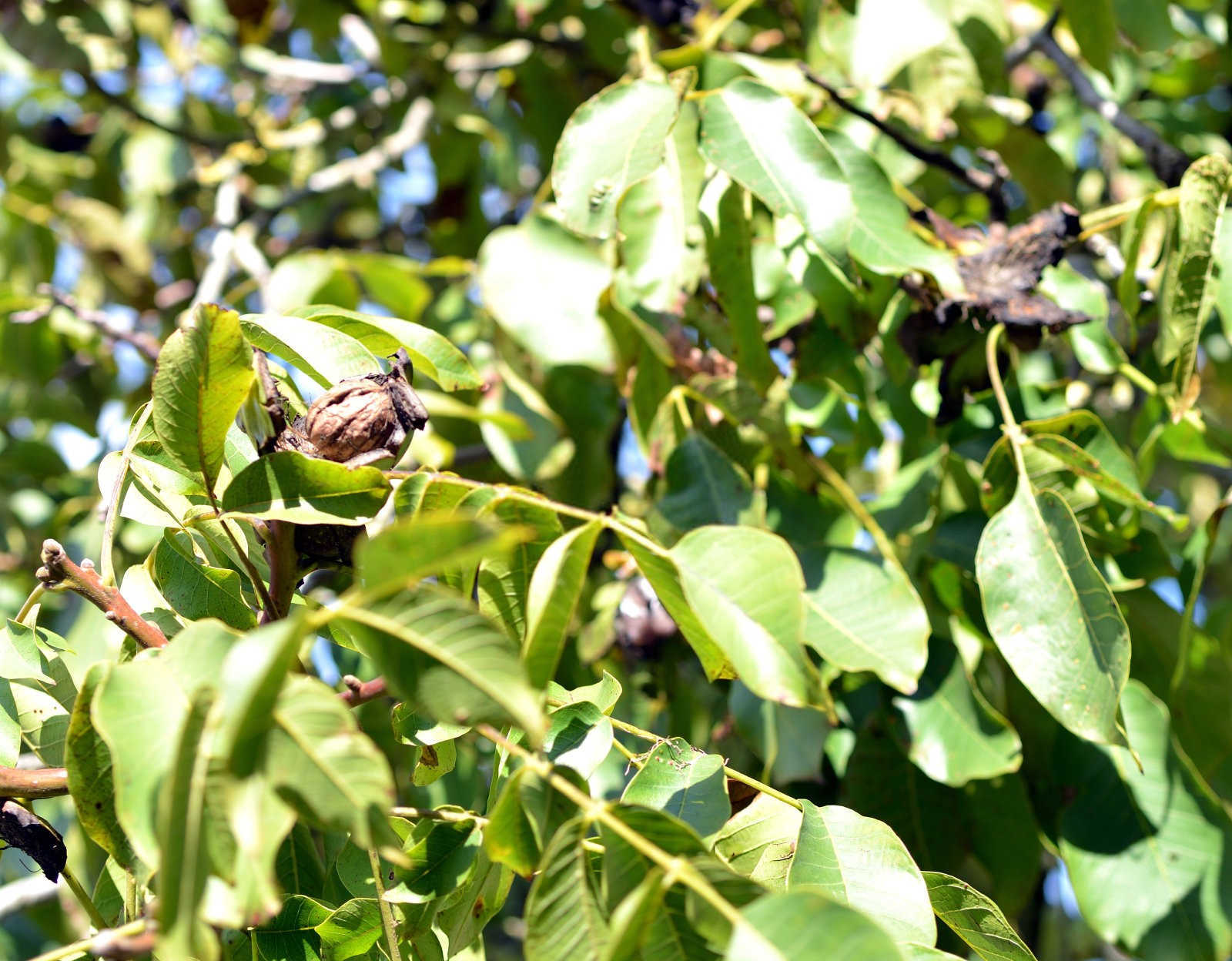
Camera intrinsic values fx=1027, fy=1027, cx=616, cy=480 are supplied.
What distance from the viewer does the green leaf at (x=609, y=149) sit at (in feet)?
3.43

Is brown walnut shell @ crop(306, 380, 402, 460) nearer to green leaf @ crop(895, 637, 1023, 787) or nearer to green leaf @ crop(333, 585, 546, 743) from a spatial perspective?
green leaf @ crop(333, 585, 546, 743)

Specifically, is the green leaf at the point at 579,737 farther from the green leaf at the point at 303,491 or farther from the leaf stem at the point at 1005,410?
the leaf stem at the point at 1005,410

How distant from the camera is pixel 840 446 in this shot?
4.63ft

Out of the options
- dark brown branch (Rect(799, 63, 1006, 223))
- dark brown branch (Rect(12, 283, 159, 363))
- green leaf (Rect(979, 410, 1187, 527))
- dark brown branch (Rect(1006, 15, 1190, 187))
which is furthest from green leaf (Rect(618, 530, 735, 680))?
dark brown branch (Rect(12, 283, 159, 363))

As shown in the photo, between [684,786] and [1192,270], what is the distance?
0.78 m

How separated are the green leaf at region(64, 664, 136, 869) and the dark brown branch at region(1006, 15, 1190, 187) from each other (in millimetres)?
1462

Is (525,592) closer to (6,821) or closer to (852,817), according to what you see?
(852,817)

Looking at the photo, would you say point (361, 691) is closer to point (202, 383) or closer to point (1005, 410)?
point (202, 383)

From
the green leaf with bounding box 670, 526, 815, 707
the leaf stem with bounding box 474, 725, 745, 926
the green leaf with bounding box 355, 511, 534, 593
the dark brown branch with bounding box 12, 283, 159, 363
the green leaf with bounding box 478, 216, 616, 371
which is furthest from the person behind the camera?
the dark brown branch with bounding box 12, 283, 159, 363

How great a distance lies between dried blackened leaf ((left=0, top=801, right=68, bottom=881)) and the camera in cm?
77

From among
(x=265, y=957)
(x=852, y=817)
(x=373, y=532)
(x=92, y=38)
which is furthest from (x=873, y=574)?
(x=92, y=38)

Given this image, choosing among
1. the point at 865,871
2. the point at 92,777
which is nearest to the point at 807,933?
the point at 865,871

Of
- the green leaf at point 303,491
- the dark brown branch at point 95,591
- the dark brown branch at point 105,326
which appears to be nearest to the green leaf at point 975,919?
the green leaf at point 303,491

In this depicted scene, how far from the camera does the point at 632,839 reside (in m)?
A: 0.60
